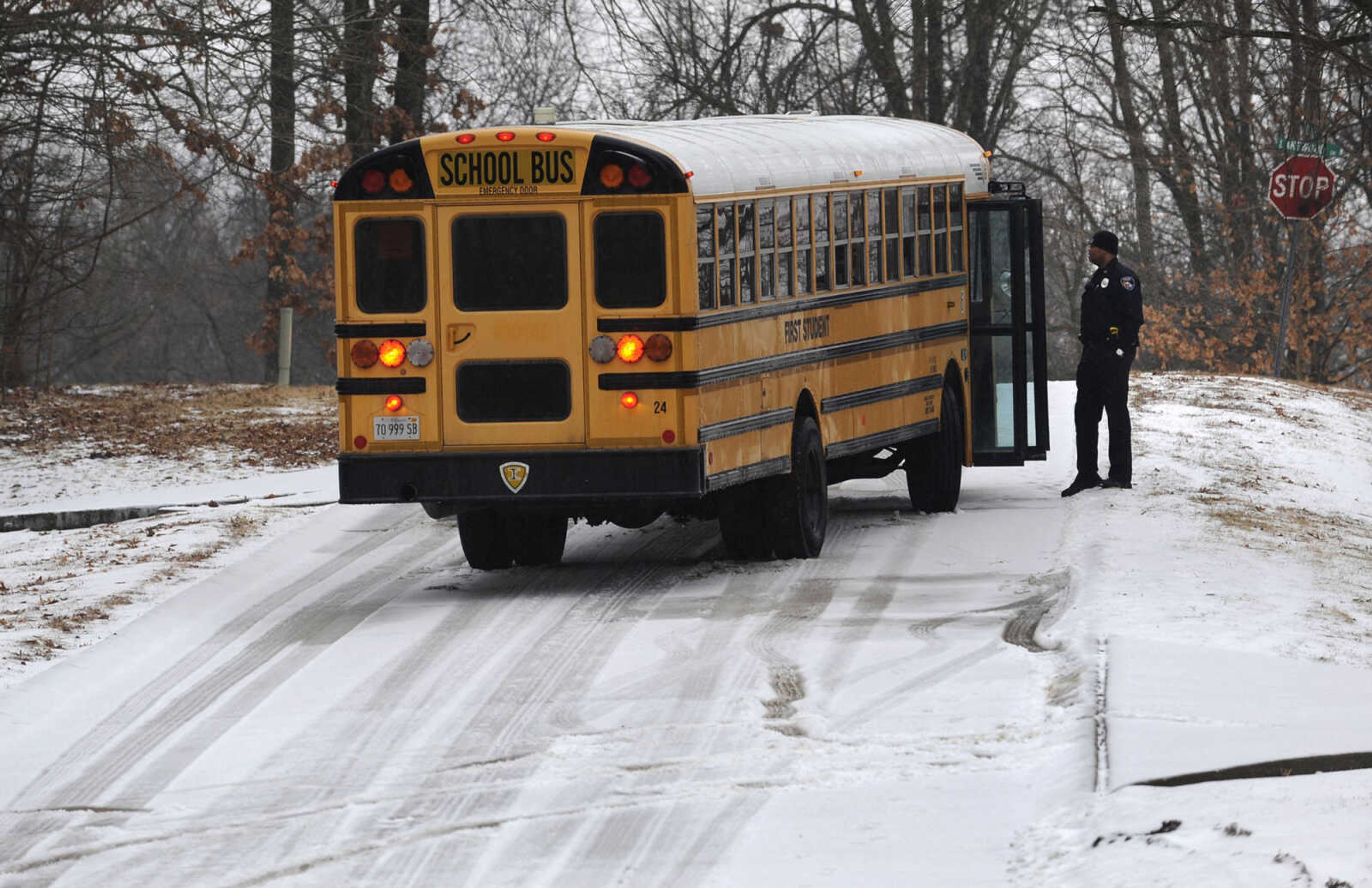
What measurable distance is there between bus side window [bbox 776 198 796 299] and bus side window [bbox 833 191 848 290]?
2.20 ft

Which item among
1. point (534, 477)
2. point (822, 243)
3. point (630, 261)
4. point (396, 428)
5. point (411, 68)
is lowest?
point (534, 477)

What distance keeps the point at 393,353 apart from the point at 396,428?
0.39m

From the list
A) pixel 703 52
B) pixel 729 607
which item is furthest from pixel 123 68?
pixel 703 52

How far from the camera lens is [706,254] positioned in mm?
11609

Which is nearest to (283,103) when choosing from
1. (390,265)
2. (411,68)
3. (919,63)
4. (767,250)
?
(411,68)

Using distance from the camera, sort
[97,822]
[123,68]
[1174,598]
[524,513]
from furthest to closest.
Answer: [123,68], [524,513], [1174,598], [97,822]

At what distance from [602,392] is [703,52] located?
2370 centimetres

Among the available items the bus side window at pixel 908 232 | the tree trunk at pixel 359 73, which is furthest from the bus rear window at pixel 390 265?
the tree trunk at pixel 359 73

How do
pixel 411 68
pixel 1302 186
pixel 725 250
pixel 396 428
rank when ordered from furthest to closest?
1. pixel 411 68
2. pixel 1302 186
3. pixel 725 250
4. pixel 396 428

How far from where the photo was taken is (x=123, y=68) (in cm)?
1883

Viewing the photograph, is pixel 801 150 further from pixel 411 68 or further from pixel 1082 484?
pixel 411 68

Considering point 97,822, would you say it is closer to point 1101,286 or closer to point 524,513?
point 524,513

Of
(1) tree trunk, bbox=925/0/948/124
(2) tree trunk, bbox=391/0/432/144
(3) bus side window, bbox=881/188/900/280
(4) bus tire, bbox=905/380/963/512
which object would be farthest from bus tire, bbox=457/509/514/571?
(1) tree trunk, bbox=925/0/948/124

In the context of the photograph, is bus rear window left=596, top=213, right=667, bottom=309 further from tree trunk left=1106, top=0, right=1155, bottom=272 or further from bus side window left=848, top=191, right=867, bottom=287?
tree trunk left=1106, top=0, right=1155, bottom=272
